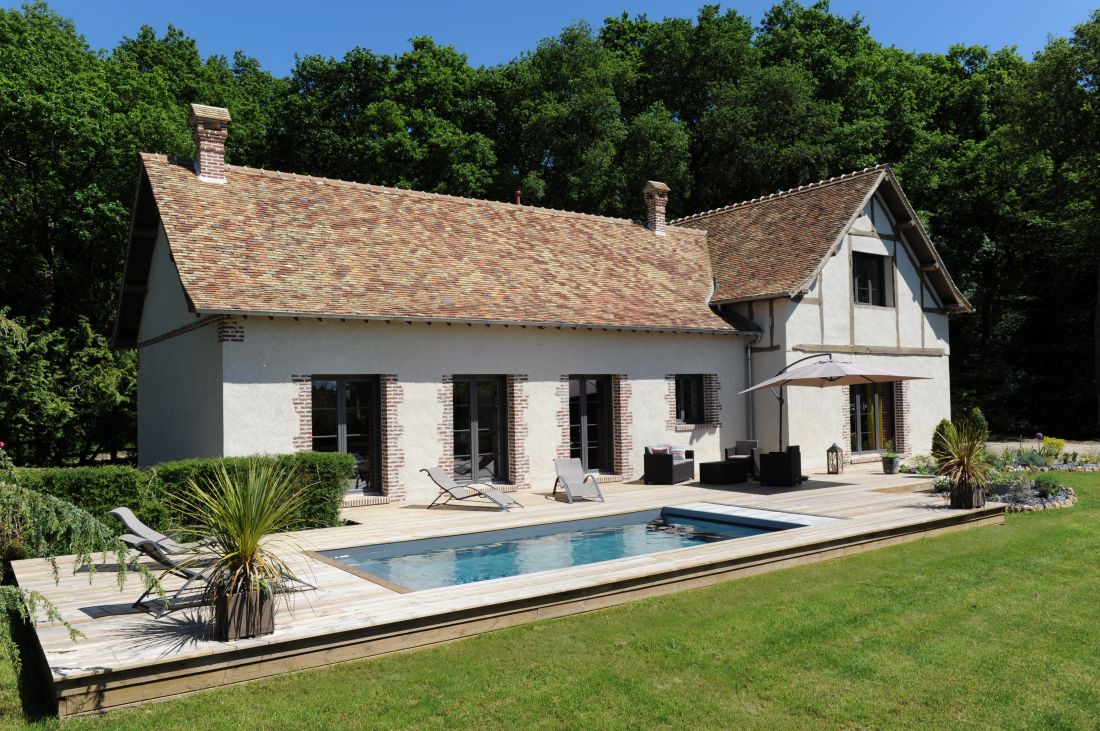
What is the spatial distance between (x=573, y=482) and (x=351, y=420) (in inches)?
156

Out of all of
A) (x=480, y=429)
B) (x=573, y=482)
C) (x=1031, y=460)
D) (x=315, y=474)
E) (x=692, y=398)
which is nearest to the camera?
(x=315, y=474)

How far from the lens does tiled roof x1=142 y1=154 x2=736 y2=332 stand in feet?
42.7

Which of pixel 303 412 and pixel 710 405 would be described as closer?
pixel 303 412

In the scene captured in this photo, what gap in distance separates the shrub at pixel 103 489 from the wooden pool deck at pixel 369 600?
1.05 metres

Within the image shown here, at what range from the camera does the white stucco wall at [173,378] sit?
12703 millimetres

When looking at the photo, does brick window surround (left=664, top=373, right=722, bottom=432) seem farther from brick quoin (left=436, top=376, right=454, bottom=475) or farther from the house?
brick quoin (left=436, top=376, right=454, bottom=475)

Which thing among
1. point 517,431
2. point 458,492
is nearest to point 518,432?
point 517,431

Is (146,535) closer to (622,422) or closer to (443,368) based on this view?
(443,368)

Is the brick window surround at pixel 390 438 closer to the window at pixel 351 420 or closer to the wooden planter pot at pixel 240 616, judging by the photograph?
the window at pixel 351 420

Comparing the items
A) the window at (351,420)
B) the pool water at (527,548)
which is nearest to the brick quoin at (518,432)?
the window at (351,420)

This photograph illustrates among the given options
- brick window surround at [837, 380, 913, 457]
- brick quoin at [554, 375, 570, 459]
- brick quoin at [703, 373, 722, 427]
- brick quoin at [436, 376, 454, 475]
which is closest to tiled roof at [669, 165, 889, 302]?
brick quoin at [703, 373, 722, 427]

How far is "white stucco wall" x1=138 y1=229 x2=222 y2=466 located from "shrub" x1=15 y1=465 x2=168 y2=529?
6.57 ft

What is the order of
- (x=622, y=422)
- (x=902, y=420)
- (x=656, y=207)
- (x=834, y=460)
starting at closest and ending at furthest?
(x=622, y=422) → (x=834, y=460) → (x=902, y=420) → (x=656, y=207)

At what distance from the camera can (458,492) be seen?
13.6 m
